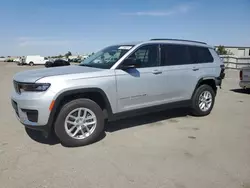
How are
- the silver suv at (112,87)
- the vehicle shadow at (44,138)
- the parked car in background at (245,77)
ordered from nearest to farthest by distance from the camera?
the silver suv at (112,87) → the vehicle shadow at (44,138) → the parked car in background at (245,77)

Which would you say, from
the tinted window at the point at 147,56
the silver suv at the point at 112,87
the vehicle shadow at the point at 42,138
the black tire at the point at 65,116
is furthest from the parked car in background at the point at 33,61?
the black tire at the point at 65,116

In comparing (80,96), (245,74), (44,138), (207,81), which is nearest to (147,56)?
(80,96)

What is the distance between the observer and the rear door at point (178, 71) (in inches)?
209

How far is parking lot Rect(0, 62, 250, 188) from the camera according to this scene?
3133 millimetres

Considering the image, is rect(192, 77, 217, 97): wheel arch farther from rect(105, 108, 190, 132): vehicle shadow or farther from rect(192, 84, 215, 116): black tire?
rect(105, 108, 190, 132): vehicle shadow

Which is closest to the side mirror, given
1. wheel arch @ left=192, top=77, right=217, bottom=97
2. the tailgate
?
wheel arch @ left=192, top=77, right=217, bottom=97

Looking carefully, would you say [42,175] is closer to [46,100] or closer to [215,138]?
[46,100]

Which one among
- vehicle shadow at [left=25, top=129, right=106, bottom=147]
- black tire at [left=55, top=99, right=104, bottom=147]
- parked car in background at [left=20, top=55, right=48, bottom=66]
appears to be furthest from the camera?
parked car in background at [left=20, top=55, right=48, bottom=66]

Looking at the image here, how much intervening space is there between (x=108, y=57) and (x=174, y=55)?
1.51 meters

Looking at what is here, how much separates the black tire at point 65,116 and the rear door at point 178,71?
5.53 ft

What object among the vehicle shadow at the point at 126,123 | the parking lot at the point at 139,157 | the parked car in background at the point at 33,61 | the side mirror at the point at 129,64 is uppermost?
the parked car in background at the point at 33,61

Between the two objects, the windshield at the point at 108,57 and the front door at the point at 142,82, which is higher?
the windshield at the point at 108,57

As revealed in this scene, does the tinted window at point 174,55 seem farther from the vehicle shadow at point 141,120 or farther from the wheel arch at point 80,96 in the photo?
the wheel arch at point 80,96

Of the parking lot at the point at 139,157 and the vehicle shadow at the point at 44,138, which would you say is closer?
the parking lot at the point at 139,157
